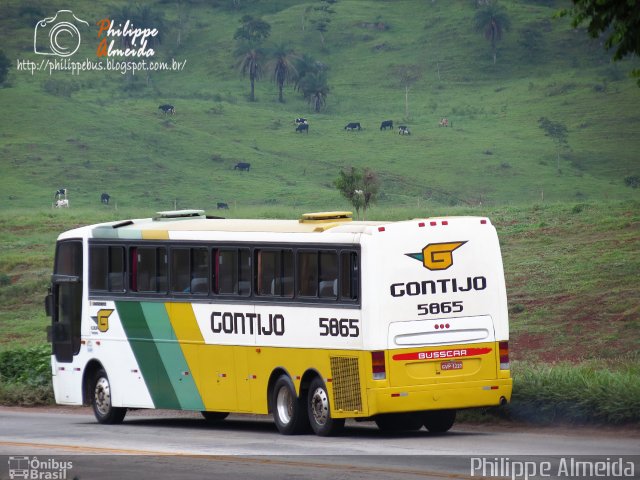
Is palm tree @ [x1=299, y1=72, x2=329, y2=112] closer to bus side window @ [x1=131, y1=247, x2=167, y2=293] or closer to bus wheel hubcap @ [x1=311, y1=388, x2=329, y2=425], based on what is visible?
bus side window @ [x1=131, y1=247, x2=167, y2=293]

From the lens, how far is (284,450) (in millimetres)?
→ 17250

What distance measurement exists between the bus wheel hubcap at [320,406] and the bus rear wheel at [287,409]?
0.24 metres

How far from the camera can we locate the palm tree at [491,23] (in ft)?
548

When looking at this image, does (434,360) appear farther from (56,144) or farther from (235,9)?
(235,9)

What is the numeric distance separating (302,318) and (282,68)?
460 feet

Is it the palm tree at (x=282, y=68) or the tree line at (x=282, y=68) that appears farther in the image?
the palm tree at (x=282, y=68)

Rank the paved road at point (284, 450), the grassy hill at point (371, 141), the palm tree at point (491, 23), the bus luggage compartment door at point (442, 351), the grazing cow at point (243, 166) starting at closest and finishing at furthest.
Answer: the paved road at point (284, 450)
the bus luggage compartment door at point (442, 351)
the grassy hill at point (371, 141)
the grazing cow at point (243, 166)
the palm tree at point (491, 23)

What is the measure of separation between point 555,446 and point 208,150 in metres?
110

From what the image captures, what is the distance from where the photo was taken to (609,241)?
5303cm

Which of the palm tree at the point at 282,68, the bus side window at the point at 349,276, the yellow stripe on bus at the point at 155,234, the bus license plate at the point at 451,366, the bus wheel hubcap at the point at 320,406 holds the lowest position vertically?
the bus wheel hubcap at the point at 320,406

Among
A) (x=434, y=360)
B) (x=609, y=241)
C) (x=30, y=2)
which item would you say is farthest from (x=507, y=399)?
(x=30, y=2)

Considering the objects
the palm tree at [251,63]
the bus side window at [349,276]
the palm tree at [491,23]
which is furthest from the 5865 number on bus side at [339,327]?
the palm tree at [491,23]

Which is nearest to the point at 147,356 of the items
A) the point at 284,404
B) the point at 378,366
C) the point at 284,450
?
the point at 284,404

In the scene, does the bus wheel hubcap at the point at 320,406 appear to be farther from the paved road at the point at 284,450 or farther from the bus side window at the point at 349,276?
the bus side window at the point at 349,276
